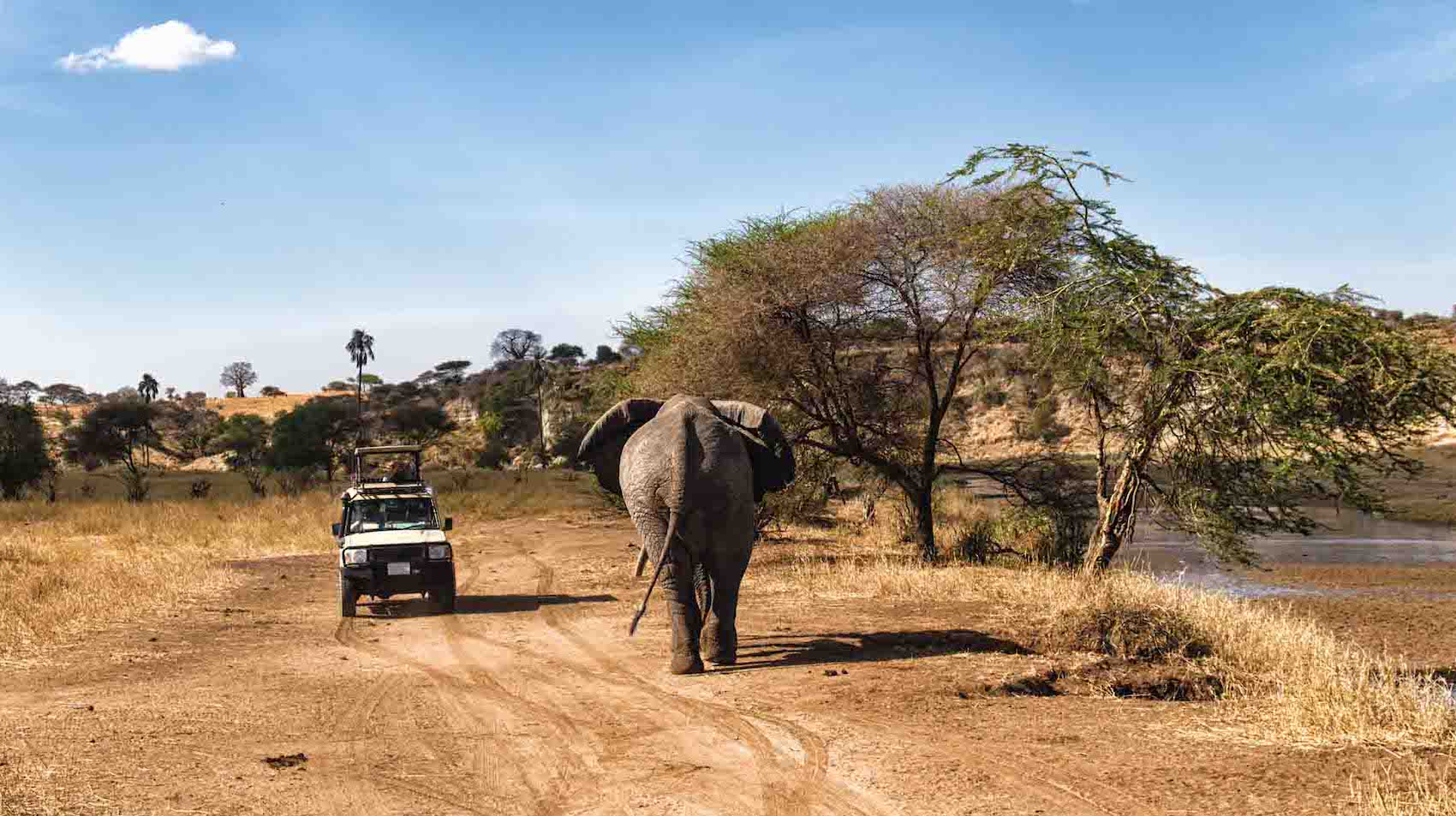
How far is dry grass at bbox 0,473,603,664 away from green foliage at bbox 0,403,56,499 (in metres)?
5.35

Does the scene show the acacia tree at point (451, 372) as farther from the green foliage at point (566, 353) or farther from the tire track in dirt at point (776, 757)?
the tire track in dirt at point (776, 757)

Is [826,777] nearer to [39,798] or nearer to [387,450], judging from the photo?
[39,798]

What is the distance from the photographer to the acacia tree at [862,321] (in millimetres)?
18531

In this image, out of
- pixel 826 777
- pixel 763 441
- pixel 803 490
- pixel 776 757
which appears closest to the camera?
pixel 826 777

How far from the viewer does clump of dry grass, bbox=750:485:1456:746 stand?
8.34 meters

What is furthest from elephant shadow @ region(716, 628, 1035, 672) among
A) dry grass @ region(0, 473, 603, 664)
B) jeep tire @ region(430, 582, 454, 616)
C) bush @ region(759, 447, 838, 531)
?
bush @ region(759, 447, 838, 531)

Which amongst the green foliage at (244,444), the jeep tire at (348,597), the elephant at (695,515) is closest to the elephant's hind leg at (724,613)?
the elephant at (695,515)

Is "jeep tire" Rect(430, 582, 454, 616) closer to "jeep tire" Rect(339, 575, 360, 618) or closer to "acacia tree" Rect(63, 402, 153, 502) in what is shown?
"jeep tire" Rect(339, 575, 360, 618)

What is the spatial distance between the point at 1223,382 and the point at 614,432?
688cm

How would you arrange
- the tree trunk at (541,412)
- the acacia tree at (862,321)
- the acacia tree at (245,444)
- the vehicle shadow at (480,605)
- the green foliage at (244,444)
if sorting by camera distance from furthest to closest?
1. the tree trunk at (541,412)
2. the green foliage at (244,444)
3. the acacia tree at (245,444)
4. the acacia tree at (862,321)
5. the vehicle shadow at (480,605)

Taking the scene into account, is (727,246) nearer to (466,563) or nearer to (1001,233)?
(1001,233)

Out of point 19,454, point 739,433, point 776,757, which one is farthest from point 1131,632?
point 19,454

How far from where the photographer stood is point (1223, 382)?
12.5 meters

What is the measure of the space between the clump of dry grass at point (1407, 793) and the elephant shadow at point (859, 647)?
14.5ft
